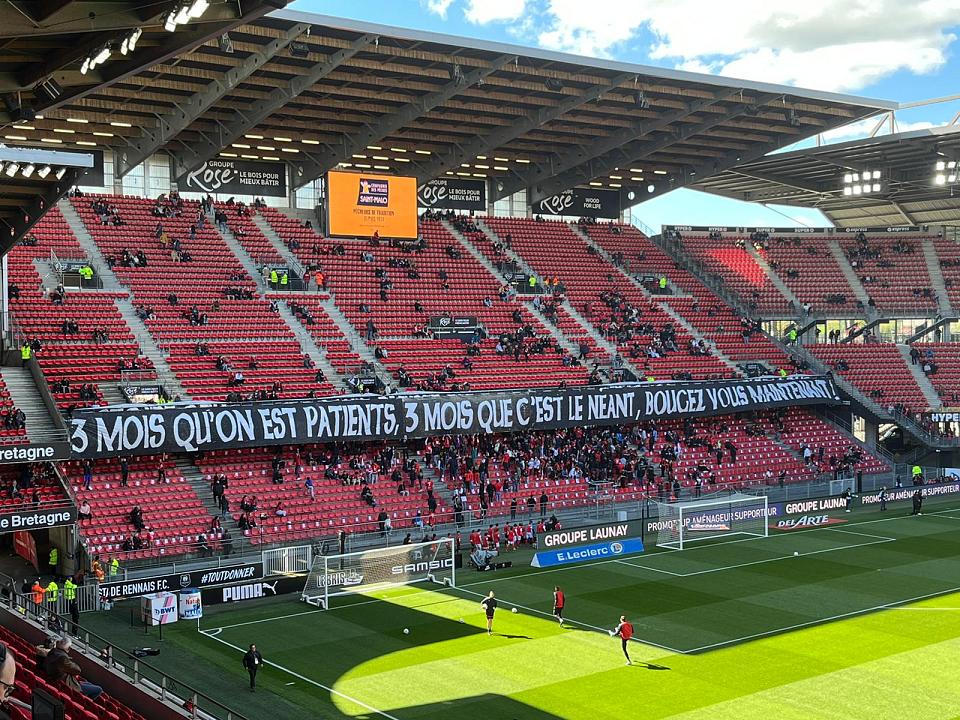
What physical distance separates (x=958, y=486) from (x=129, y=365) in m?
37.2

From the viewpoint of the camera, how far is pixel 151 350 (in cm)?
4278

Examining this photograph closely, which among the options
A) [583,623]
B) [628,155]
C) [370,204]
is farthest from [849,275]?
[583,623]

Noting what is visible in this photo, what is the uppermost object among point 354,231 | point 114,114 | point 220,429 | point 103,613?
point 114,114

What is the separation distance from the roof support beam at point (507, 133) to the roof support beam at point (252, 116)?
37.9ft

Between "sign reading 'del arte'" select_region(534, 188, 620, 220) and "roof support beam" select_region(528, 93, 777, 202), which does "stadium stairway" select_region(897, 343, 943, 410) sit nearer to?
"roof support beam" select_region(528, 93, 777, 202)

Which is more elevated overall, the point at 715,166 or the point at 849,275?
the point at 715,166

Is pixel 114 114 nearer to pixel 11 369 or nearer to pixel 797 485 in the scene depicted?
pixel 11 369

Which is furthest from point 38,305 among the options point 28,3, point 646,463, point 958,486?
point 958,486

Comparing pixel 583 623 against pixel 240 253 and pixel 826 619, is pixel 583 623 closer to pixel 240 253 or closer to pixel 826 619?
pixel 826 619

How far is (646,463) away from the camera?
48625mm

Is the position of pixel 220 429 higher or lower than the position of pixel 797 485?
higher

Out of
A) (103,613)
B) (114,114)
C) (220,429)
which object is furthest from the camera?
(114,114)

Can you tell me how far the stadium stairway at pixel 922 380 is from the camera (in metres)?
58.8

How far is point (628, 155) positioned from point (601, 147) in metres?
2.72
